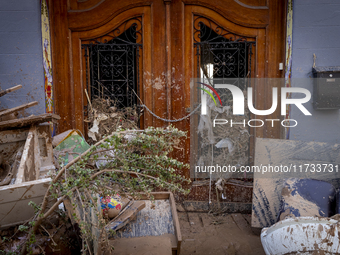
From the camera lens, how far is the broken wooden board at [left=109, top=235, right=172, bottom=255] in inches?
70.4

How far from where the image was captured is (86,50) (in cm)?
388

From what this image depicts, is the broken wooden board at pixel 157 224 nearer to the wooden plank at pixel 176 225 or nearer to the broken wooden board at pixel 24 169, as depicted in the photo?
the wooden plank at pixel 176 225

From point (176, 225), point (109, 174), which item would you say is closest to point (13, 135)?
point (109, 174)

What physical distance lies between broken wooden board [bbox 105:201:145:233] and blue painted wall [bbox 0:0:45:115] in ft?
6.99

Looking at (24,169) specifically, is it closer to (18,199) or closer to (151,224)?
(18,199)

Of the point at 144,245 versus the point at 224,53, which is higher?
the point at 224,53

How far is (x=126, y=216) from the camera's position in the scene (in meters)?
2.19

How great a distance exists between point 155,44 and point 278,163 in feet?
7.33

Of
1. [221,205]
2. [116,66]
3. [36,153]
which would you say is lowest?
[221,205]

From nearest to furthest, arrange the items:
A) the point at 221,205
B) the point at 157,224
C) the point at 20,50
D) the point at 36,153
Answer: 1. the point at 157,224
2. the point at 36,153
3. the point at 20,50
4. the point at 221,205

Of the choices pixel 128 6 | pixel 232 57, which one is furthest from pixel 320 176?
pixel 128 6

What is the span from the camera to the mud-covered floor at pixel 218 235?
10.0 feet

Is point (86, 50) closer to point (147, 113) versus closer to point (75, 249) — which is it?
point (147, 113)

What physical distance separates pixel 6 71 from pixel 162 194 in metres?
2.65
